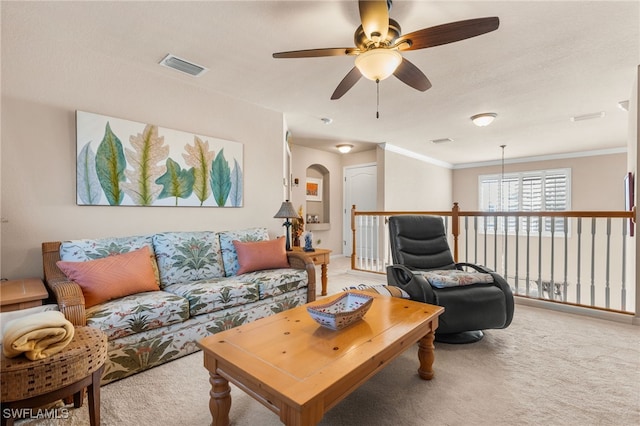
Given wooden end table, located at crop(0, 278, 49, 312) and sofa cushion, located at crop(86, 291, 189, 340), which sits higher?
wooden end table, located at crop(0, 278, 49, 312)

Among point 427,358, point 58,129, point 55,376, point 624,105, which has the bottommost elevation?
point 427,358

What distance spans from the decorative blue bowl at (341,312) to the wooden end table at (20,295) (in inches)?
63.2

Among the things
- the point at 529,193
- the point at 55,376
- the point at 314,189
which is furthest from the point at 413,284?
the point at 529,193

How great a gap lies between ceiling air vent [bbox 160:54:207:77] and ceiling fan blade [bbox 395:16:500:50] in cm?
196

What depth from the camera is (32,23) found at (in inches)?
86.8

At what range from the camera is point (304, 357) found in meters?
1.31

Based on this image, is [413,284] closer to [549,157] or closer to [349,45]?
→ [349,45]

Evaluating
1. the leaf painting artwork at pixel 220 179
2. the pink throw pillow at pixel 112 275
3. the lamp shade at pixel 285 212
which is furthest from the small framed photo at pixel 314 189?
the pink throw pillow at pixel 112 275

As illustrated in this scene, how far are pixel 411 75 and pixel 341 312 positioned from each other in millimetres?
1768

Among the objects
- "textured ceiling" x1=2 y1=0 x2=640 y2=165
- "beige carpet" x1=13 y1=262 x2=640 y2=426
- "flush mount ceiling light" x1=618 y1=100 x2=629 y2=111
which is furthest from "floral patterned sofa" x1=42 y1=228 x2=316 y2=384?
"flush mount ceiling light" x1=618 y1=100 x2=629 y2=111

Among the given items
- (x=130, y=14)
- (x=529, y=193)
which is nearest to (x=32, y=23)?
(x=130, y=14)

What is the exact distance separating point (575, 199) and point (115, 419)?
858 cm

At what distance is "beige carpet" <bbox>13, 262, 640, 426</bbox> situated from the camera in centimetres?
154

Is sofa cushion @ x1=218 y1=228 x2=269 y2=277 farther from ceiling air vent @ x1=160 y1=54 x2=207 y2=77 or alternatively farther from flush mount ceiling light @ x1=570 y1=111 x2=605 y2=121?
flush mount ceiling light @ x1=570 y1=111 x2=605 y2=121
